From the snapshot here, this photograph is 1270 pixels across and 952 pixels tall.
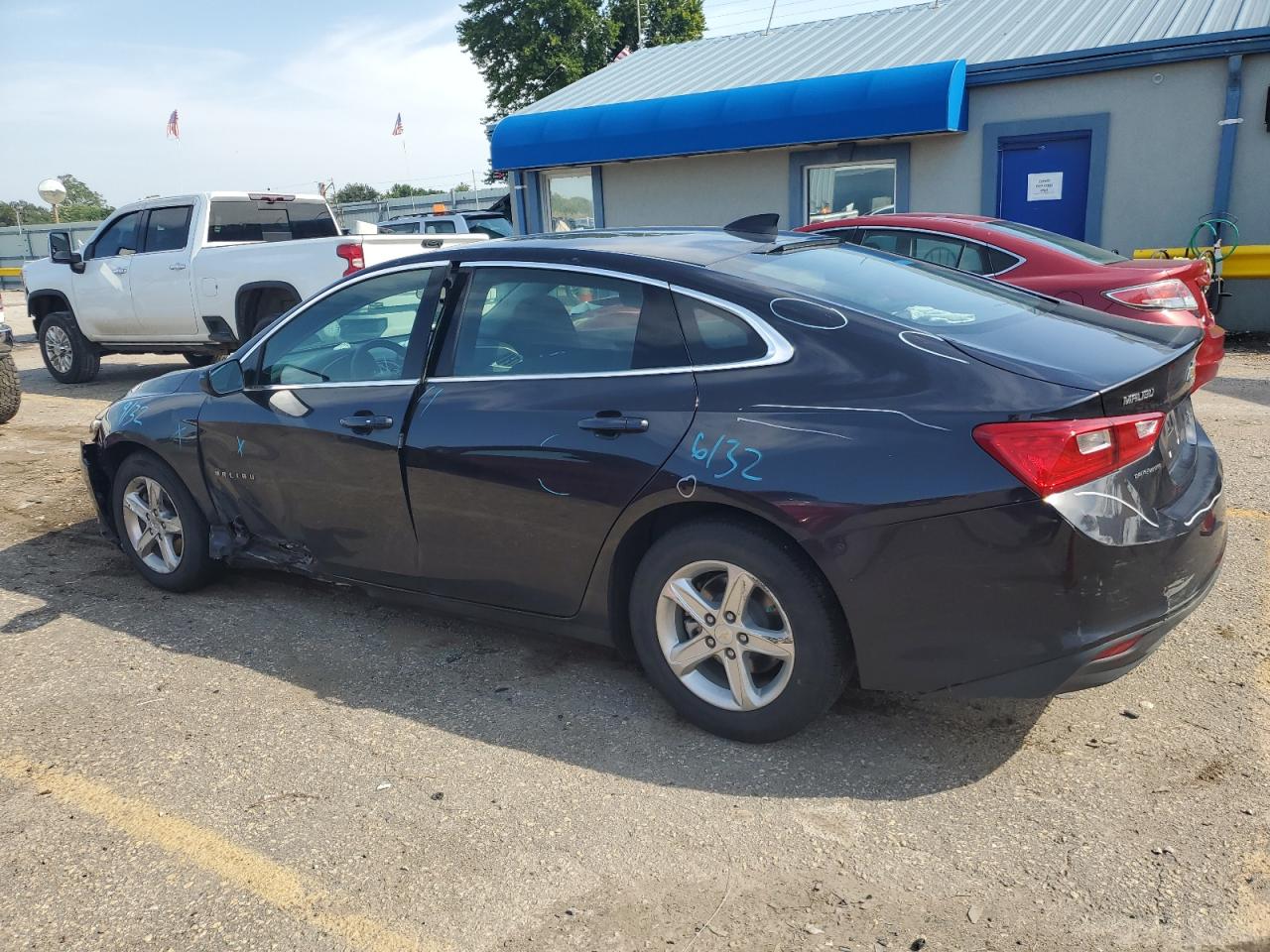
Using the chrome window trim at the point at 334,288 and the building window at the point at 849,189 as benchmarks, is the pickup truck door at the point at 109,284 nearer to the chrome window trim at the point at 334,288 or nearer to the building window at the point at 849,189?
the chrome window trim at the point at 334,288

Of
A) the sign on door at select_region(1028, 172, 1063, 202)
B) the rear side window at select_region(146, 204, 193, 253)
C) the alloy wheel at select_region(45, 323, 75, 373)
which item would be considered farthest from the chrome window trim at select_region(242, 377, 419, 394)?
the sign on door at select_region(1028, 172, 1063, 202)

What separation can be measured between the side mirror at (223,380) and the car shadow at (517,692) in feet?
3.31

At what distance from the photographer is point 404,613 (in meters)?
4.61

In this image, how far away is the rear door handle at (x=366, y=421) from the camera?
155 inches

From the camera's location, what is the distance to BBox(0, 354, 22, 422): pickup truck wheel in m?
9.09

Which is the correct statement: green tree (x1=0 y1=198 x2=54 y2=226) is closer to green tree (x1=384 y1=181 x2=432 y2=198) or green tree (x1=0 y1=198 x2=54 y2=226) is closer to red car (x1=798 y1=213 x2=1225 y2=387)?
green tree (x1=384 y1=181 x2=432 y2=198)

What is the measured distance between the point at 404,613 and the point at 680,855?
7.21ft

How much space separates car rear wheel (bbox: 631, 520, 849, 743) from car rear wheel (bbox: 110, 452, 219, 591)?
245 cm

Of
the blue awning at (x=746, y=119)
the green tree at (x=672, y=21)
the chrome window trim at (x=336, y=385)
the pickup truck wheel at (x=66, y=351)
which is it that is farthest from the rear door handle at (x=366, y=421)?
the green tree at (x=672, y=21)

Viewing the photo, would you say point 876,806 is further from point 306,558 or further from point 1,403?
point 1,403

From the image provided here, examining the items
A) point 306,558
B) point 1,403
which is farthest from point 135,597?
point 1,403

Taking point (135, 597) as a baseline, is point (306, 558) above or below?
above

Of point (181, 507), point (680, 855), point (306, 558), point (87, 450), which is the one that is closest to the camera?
point (680, 855)

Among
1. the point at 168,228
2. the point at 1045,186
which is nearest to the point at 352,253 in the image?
the point at 168,228
